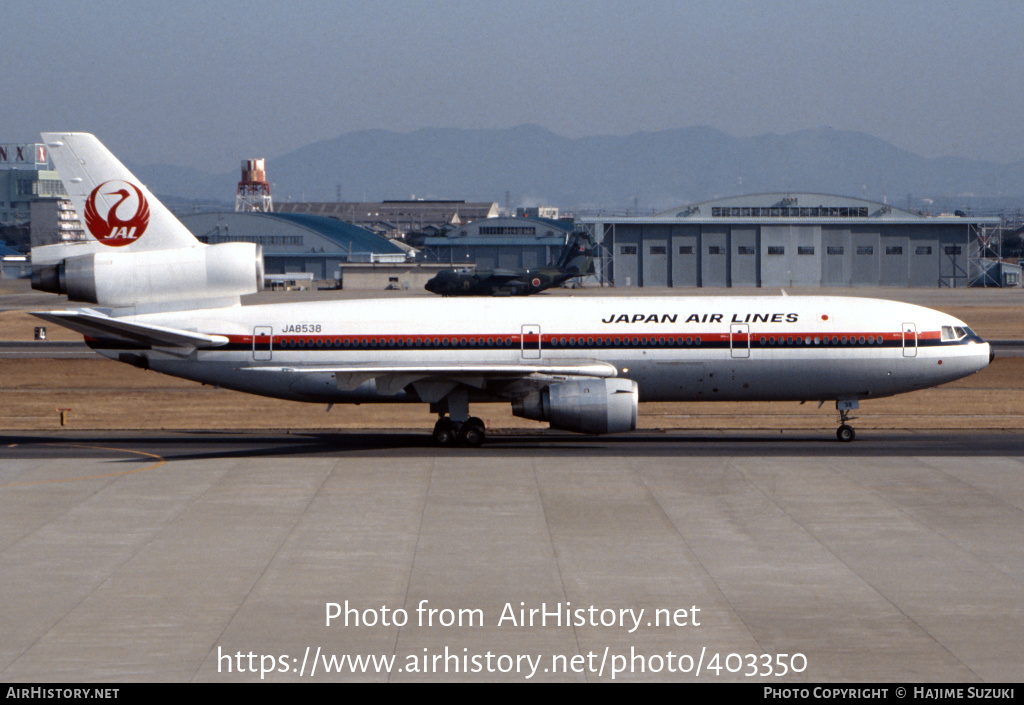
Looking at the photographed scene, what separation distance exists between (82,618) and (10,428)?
28636 mm

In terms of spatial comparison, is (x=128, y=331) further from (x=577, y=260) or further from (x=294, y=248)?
(x=294, y=248)

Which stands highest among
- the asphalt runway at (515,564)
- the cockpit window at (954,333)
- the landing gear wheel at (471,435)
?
the cockpit window at (954,333)

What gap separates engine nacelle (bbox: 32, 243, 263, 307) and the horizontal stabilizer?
34.7 inches

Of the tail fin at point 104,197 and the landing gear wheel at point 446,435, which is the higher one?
the tail fin at point 104,197

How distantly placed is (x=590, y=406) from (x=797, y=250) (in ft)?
392

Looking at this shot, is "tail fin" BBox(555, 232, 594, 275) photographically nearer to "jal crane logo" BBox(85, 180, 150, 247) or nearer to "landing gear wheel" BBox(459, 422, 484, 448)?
"landing gear wheel" BBox(459, 422, 484, 448)

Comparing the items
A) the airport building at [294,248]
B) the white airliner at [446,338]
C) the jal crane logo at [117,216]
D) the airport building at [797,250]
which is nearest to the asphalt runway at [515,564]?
the white airliner at [446,338]

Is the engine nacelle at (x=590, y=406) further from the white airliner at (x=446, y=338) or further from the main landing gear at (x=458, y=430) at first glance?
the main landing gear at (x=458, y=430)

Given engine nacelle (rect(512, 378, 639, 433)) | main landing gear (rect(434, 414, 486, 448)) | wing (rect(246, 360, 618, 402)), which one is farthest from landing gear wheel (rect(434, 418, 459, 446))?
engine nacelle (rect(512, 378, 639, 433))

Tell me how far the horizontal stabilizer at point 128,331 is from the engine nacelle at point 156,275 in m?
0.88

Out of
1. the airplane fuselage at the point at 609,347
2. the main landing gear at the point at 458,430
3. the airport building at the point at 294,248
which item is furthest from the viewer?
the airport building at the point at 294,248

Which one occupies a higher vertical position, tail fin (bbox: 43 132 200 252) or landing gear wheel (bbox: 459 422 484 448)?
tail fin (bbox: 43 132 200 252)

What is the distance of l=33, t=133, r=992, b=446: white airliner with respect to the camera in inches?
1486

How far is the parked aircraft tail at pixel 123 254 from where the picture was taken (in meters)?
37.3
